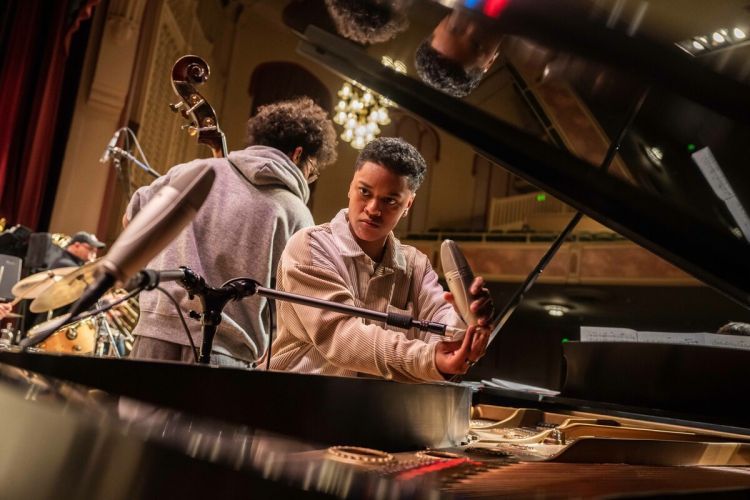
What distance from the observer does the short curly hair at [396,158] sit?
175 centimetres

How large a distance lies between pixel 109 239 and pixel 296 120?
17.0 feet

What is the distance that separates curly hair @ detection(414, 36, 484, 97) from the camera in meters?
0.94

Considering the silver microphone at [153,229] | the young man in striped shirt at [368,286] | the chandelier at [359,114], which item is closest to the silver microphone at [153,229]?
the silver microphone at [153,229]

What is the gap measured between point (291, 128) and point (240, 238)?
490mm

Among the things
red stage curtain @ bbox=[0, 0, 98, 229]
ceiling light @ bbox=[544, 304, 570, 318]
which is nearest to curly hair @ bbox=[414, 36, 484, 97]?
red stage curtain @ bbox=[0, 0, 98, 229]

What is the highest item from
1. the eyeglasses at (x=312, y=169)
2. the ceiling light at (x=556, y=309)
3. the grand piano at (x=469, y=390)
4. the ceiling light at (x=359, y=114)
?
the ceiling light at (x=359, y=114)

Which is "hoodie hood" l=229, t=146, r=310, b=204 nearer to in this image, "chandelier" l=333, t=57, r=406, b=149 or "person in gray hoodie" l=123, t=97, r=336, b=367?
"person in gray hoodie" l=123, t=97, r=336, b=367

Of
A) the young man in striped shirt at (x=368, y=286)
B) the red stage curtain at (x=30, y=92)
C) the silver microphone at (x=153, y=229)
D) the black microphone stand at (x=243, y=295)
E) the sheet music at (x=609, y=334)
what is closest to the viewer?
the silver microphone at (x=153, y=229)

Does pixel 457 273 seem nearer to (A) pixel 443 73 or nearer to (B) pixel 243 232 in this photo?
(A) pixel 443 73

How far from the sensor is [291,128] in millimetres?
2266

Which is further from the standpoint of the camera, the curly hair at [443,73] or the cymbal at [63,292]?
the curly hair at [443,73]

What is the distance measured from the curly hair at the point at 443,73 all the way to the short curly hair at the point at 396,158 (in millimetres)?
774

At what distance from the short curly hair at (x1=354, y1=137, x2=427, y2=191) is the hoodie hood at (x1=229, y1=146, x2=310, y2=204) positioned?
38cm

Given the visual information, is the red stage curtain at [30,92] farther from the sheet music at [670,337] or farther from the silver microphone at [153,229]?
the silver microphone at [153,229]
